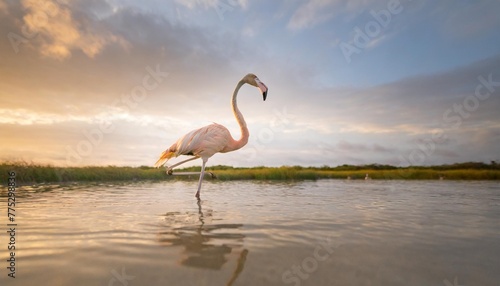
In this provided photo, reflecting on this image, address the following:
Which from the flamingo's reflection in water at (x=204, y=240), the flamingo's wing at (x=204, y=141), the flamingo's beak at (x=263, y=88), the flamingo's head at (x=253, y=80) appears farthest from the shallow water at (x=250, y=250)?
the flamingo's head at (x=253, y=80)

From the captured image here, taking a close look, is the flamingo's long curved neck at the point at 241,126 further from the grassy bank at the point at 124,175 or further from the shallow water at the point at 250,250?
the grassy bank at the point at 124,175

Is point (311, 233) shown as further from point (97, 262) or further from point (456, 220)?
point (456, 220)

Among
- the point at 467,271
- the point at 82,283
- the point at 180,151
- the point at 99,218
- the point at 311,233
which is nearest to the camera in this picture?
the point at 82,283

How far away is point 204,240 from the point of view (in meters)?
3.39

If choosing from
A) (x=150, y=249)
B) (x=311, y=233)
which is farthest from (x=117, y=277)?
(x=311, y=233)

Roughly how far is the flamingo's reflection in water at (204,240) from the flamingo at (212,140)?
3.85 m

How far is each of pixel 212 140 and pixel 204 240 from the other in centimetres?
548

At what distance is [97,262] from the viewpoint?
8.68 feet

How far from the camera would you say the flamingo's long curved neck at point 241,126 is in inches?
355

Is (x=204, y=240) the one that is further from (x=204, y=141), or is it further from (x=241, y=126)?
(x=241, y=126)

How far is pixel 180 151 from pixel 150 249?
602 centimetres

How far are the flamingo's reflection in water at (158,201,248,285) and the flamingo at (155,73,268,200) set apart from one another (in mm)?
3854

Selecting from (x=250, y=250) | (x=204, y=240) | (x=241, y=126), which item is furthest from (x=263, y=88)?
(x=250, y=250)

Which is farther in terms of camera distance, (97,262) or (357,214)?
(357,214)
